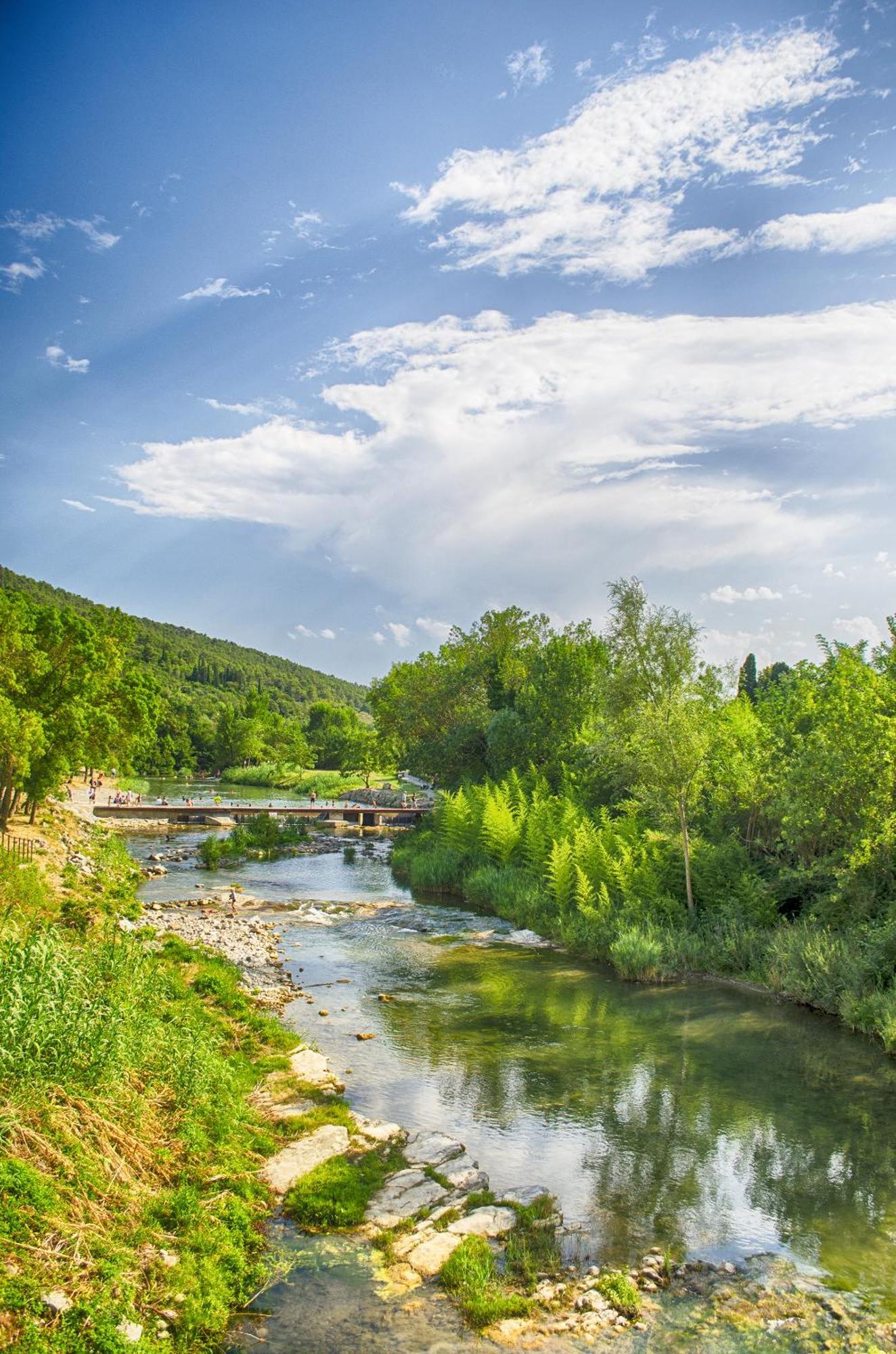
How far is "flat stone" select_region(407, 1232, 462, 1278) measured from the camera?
10.0 meters

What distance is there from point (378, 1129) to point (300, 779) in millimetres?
101376

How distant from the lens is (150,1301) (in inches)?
330

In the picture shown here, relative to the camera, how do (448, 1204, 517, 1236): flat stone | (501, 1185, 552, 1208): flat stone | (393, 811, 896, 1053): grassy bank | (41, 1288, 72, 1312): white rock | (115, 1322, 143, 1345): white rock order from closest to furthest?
(41, 1288, 72, 1312): white rock → (115, 1322, 143, 1345): white rock → (448, 1204, 517, 1236): flat stone → (501, 1185, 552, 1208): flat stone → (393, 811, 896, 1053): grassy bank

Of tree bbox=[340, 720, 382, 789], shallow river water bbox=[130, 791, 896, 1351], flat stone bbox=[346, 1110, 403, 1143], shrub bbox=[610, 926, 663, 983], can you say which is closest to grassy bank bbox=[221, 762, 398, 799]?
tree bbox=[340, 720, 382, 789]

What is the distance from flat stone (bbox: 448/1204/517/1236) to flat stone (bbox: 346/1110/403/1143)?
2400mm

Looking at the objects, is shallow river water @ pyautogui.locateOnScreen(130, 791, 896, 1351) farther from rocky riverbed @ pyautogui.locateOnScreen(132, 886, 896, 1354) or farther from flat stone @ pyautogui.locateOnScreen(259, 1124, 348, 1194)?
flat stone @ pyautogui.locateOnScreen(259, 1124, 348, 1194)

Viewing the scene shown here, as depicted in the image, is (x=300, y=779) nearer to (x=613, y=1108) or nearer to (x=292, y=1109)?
(x=613, y=1108)

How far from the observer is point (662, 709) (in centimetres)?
2842

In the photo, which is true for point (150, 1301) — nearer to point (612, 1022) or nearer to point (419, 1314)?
point (419, 1314)

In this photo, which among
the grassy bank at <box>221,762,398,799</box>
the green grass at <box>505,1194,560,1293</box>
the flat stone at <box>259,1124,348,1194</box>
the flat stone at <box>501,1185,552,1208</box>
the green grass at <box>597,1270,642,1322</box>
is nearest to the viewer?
the green grass at <box>597,1270,642,1322</box>

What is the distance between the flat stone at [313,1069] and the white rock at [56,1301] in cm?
784

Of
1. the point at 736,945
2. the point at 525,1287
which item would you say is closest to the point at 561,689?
the point at 736,945

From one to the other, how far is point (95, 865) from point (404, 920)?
11.8m

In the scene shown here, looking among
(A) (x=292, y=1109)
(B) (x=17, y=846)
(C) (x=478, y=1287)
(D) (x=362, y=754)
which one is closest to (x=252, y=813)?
(D) (x=362, y=754)
